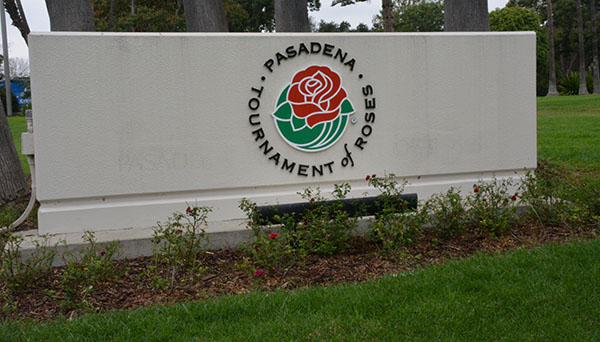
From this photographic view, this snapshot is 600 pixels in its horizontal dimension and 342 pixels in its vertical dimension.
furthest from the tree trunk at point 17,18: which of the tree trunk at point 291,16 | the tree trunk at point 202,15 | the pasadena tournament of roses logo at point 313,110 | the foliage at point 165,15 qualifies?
the foliage at point 165,15

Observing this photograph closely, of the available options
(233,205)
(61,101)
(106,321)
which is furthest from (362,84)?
(106,321)

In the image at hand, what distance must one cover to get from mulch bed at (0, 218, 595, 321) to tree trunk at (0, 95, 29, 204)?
2.71 metres

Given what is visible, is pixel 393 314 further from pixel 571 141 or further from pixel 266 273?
pixel 571 141

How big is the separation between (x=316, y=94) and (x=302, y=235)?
5.73 feet

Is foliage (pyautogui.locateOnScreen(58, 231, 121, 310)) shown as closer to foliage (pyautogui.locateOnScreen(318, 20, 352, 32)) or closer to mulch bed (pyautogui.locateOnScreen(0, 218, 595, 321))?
mulch bed (pyautogui.locateOnScreen(0, 218, 595, 321))

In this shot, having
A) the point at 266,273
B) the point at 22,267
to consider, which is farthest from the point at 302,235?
the point at 22,267

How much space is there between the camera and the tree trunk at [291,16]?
10375 mm

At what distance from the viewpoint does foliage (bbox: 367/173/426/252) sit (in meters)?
5.18

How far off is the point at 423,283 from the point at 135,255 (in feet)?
8.98

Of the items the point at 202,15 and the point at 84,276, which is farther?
the point at 202,15

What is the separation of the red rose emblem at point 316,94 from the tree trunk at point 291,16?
4.39 m

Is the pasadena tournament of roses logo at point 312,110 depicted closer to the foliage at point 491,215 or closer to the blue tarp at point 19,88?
the foliage at point 491,215

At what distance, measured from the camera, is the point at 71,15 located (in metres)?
8.41

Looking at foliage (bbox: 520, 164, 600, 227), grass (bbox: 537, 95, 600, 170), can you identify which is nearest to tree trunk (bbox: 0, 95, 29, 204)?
foliage (bbox: 520, 164, 600, 227)
